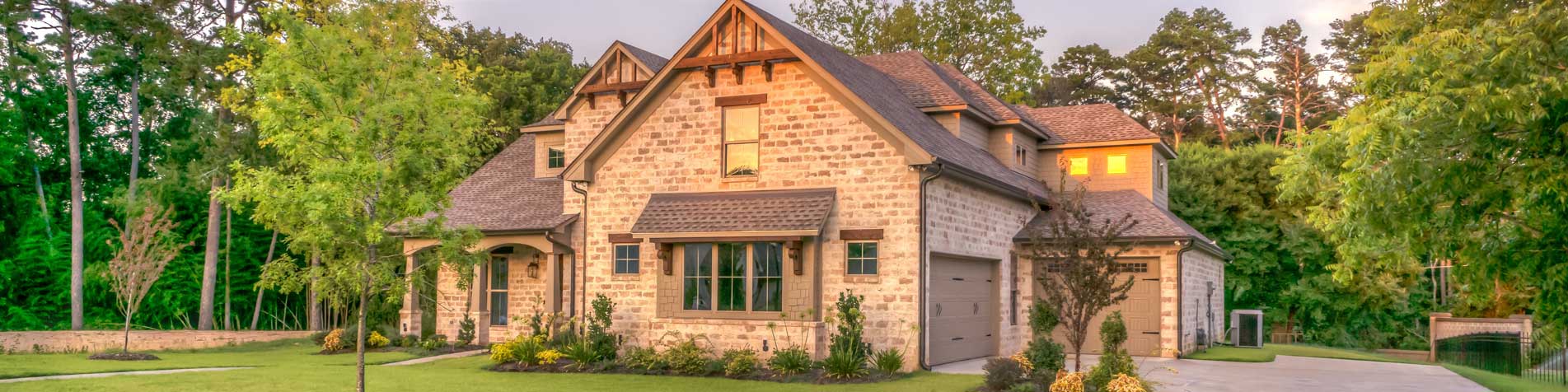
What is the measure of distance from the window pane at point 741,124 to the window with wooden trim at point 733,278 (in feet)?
6.50

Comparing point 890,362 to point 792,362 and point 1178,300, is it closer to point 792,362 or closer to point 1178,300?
point 792,362

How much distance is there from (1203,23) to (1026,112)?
2362 cm

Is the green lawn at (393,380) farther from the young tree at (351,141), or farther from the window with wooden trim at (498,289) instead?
the window with wooden trim at (498,289)

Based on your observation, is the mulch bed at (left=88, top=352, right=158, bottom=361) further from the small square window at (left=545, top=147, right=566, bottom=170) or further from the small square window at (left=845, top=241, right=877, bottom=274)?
the small square window at (left=845, top=241, right=877, bottom=274)

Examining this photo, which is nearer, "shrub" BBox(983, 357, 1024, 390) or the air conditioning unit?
"shrub" BBox(983, 357, 1024, 390)

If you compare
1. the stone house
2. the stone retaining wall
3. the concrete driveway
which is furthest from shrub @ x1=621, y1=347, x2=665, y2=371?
the stone retaining wall

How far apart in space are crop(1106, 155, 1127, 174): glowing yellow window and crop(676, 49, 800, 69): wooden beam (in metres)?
10.4

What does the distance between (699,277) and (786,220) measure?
1954mm

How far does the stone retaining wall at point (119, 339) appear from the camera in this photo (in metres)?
24.8

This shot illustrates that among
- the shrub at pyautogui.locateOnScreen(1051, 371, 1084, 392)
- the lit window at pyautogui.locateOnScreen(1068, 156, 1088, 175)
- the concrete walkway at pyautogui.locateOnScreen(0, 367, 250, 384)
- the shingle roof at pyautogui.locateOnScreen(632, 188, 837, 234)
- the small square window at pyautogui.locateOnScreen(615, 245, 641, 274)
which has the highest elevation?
the lit window at pyautogui.locateOnScreen(1068, 156, 1088, 175)

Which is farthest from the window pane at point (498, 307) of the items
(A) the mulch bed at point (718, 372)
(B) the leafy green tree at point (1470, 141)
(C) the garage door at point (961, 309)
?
(B) the leafy green tree at point (1470, 141)

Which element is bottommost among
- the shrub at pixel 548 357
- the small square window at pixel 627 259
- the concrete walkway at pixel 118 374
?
the concrete walkway at pixel 118 374

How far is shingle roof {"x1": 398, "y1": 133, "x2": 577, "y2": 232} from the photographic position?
23094 millimetres

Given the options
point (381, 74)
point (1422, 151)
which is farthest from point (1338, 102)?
point (381, 74)
